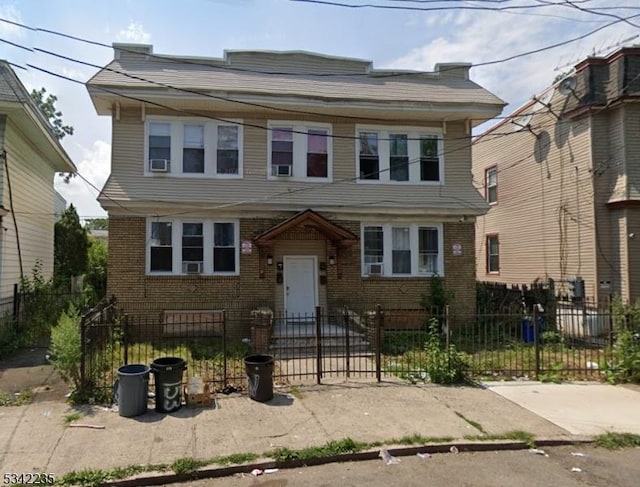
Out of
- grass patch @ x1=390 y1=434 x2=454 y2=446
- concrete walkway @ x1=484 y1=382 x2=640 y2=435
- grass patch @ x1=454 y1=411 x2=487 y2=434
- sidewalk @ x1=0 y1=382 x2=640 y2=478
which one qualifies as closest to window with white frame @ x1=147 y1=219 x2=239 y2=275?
sidewalk @ x1=0 y1=382 x2=640 y2=478

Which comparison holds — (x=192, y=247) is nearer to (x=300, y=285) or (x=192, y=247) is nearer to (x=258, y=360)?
(x=300, y=285)

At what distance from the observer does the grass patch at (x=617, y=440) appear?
6043 mm

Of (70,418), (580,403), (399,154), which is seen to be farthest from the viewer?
(399,154)

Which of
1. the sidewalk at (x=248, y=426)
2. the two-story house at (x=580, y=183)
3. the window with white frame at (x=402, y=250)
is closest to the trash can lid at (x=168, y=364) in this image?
the sidewalk at (x=248, y=426)

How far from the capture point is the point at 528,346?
12.0 m

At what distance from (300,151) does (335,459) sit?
412 inches

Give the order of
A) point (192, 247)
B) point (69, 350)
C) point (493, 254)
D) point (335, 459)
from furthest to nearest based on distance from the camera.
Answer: point (493, 254), point (192, 247), point (69, 350), point (335, 459)

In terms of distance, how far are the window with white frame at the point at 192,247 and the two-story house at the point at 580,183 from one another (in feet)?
34.4

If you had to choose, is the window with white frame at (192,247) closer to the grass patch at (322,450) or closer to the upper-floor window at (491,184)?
the grass patch at (322,450)

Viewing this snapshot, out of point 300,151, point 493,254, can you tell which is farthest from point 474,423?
point 493,254

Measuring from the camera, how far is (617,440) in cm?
615

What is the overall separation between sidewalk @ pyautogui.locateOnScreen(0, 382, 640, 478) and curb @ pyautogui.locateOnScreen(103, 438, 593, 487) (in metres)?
0.18

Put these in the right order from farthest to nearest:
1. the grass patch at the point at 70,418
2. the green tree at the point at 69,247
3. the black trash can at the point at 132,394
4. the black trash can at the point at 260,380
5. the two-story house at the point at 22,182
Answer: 1. the green tree at the point at 69,247
2. the two-story house at the point at 22,182
3. the black trash can at the point at 260,380
4. the black trash can at the point at 132,394
5. the grass patch at the point at 70,418

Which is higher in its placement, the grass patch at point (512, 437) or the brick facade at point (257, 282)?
the brick facade at point (257, 282)
